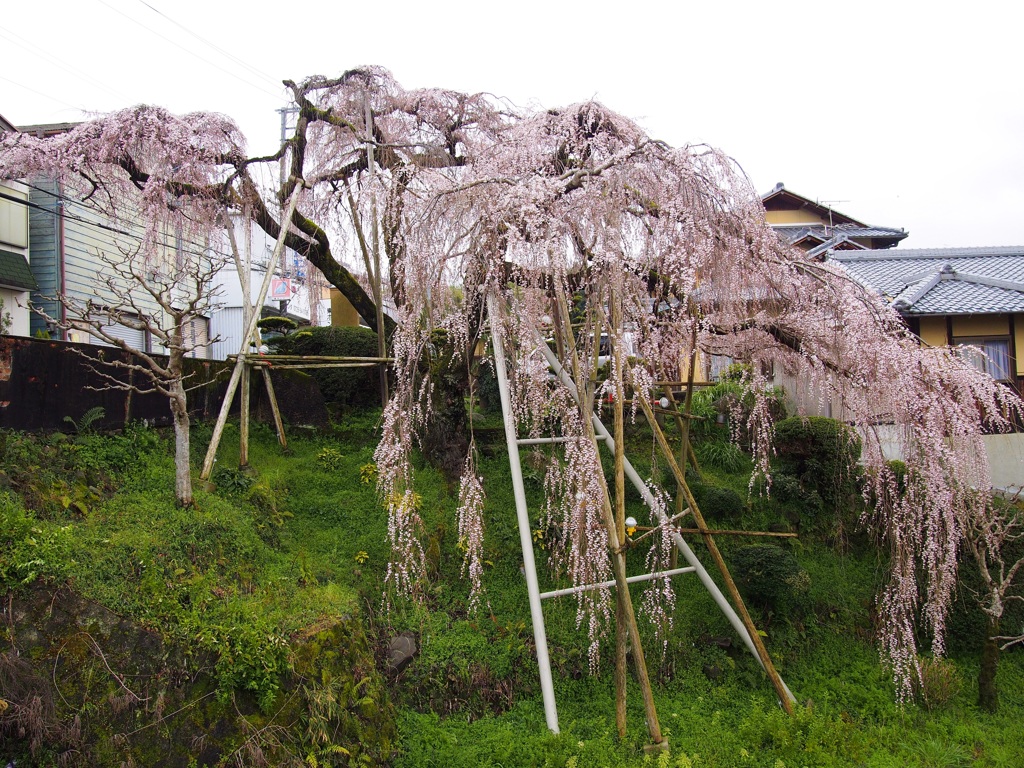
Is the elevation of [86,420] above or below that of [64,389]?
below

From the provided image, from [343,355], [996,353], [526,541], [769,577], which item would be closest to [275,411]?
[343,355]

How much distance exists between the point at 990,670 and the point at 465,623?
5.56m

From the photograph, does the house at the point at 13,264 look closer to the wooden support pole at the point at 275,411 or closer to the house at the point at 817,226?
the wooden support pole at the point at 275,411

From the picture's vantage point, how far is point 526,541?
20.5ft

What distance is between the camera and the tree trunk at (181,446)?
688cm

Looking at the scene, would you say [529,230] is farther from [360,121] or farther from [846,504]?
[846,504]

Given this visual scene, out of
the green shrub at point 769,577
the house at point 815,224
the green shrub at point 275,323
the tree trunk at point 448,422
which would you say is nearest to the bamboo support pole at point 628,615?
the green shrub at point 769,577

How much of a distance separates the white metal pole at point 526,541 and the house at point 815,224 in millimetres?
14636

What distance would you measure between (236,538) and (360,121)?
6411 mm

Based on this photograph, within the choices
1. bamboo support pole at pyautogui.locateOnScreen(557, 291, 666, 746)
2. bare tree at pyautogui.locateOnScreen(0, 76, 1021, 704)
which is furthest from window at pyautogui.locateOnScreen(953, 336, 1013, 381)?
bamboo support pole at pyautogui.locateOnScreen(557, 291, 666, 746)

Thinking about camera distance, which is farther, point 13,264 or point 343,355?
point 13,264

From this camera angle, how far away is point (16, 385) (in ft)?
Result: 23.5

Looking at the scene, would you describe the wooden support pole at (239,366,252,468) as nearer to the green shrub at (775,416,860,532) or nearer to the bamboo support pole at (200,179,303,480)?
the bamboo support pole at (200,179,303,480)

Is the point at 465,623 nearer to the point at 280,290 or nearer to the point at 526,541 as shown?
the point at 526,541
